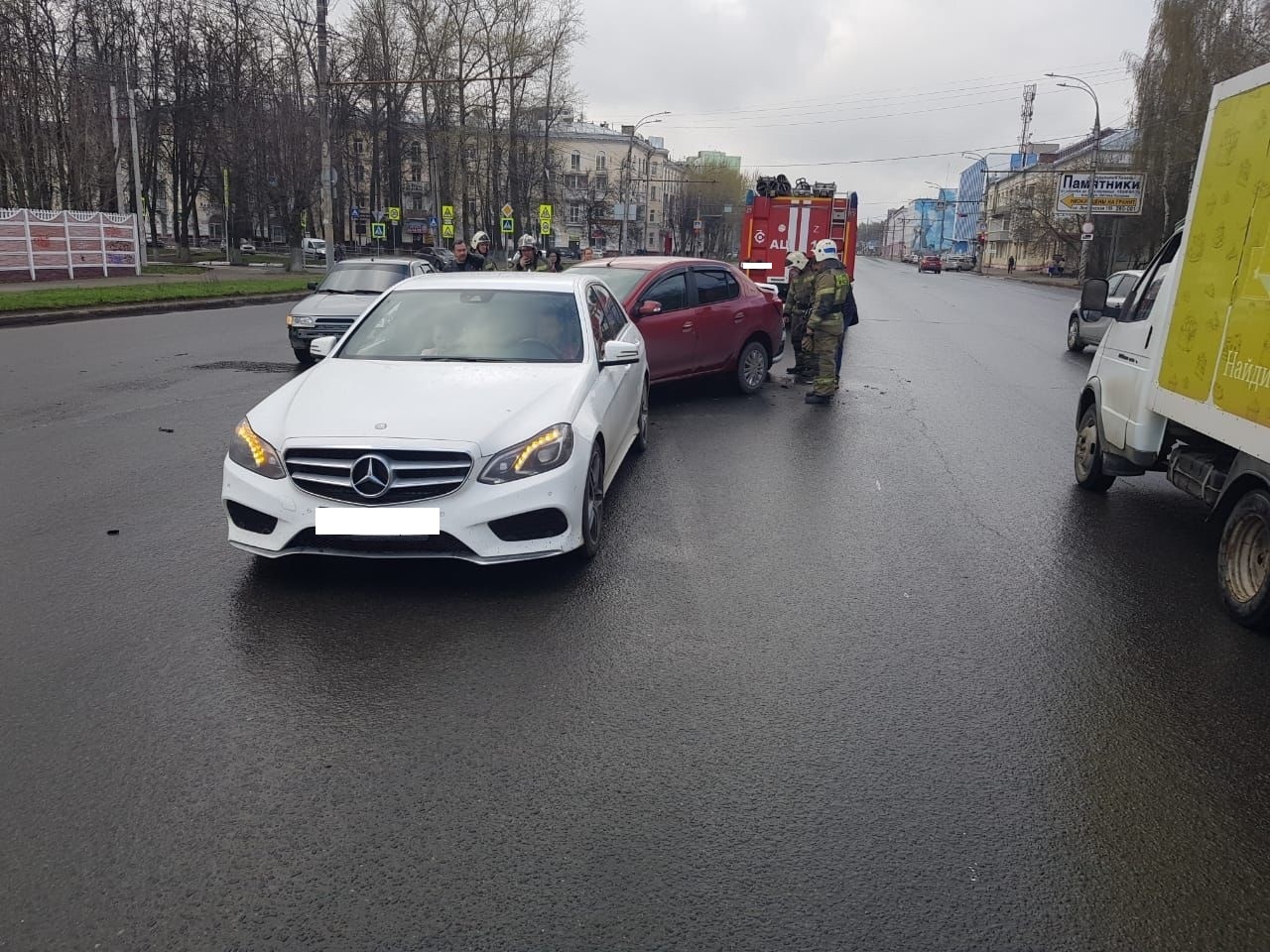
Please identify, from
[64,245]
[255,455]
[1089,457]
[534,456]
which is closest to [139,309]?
[64,245]

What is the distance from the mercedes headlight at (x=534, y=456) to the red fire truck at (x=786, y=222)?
57.1 feet

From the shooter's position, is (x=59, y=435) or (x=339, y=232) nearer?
(x=59, y=435)

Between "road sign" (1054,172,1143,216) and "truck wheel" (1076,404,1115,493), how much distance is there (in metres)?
47.3

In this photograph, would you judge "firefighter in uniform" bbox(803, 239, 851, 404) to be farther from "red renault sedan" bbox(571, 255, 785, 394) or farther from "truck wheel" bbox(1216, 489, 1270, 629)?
"truck wheel" bbox(1216, 489, 1270, 629)

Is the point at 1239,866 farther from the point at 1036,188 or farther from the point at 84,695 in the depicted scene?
the point at 1036,188

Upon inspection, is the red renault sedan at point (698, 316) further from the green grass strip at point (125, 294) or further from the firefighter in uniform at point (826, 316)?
the green grass strip at point (125, 294)

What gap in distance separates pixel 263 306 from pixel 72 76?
1730 centimetres

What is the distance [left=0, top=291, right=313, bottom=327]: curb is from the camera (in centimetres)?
1791

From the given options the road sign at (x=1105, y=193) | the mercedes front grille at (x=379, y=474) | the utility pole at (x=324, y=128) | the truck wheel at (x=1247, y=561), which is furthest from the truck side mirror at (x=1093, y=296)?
the road sign at (x=1105, y=193)

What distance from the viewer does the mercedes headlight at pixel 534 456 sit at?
4816 millimetres

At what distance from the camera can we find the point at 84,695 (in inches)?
148

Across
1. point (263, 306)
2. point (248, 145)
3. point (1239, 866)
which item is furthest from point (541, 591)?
point (248, 145)

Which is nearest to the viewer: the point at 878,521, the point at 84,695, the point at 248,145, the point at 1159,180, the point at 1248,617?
the point at 84,695

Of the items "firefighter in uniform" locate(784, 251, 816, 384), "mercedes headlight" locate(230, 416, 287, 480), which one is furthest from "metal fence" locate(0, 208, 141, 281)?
"mercedes headlight" locate(230, 416, 287, 480)
